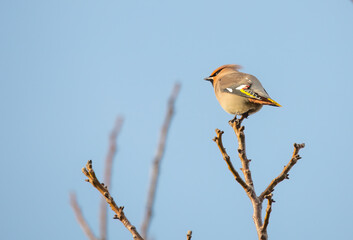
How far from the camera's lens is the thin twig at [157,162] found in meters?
2.29

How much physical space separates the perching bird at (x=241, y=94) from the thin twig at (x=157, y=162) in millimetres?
1453

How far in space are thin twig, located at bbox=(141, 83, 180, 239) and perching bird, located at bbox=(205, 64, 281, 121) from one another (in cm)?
145

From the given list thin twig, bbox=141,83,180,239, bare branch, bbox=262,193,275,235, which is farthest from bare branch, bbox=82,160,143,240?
bare branch, bbox=262,193,275,235

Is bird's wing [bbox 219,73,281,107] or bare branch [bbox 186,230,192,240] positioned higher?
bird's wing [bbox 219,73,281,107]

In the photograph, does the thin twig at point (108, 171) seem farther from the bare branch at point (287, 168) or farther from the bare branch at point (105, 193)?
the bare branch at point (287, 168)

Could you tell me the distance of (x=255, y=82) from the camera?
500 centimetres

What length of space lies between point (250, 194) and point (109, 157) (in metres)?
0.86

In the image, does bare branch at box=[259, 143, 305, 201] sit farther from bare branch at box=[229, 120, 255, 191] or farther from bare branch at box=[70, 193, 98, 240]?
bare branch at box=[70, 193, 98, 240]

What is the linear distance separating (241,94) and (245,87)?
0.49 ft

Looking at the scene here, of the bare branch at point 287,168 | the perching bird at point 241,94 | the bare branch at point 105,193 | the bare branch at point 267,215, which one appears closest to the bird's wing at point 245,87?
the perching bird at point 241,94

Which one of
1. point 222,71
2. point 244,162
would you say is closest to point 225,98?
point 222,71

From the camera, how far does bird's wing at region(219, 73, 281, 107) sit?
4386mm

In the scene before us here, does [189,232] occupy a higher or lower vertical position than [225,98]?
lower

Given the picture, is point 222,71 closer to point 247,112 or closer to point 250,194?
point 247,112
